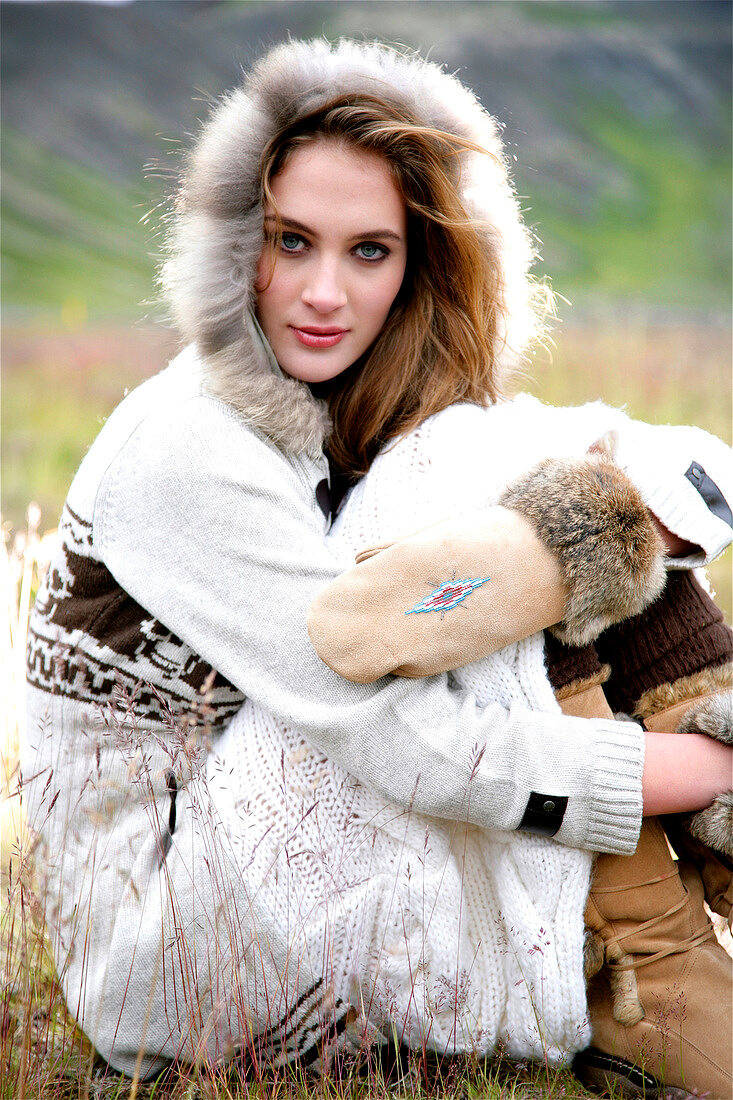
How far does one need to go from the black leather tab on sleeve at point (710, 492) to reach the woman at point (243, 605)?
0.06m

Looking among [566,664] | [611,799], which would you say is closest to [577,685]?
[566,664]

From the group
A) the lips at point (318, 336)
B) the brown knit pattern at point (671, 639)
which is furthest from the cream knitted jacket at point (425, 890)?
the lips at point (318, 336)

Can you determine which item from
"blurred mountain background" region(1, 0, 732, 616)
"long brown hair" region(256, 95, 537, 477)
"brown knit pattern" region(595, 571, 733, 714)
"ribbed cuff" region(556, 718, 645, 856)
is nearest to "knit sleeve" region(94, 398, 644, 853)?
A: "ribbed cuff" region(556, 718, 645, 856)

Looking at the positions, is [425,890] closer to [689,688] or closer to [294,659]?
[294,659]

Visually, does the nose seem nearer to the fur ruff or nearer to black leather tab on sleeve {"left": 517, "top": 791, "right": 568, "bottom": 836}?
the fur ruff

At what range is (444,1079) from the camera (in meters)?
1.69

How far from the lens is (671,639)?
185 centimetres

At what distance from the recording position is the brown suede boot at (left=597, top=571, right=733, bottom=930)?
1.83m

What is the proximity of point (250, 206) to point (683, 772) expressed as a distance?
1.43 m

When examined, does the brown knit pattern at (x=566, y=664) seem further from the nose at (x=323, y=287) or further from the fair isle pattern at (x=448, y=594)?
the nose at (x=323, y=287)

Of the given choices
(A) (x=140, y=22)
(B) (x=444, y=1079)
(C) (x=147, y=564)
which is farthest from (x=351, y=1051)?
(A) (x=140, y=22)

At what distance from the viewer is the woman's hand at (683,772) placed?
169cm

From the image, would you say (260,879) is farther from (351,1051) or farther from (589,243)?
(589,243)

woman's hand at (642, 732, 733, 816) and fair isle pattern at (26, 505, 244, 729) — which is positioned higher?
fair isle pattern at (26, 505, 244, 729)
